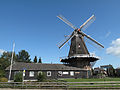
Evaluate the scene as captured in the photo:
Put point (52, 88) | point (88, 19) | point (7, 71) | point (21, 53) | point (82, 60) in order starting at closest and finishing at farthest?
point (52, 88)
point (7, 71)
point (82, 60)
point (88, 19)
point (21, 53)

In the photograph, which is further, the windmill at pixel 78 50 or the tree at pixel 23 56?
the tree at pixel 23 56

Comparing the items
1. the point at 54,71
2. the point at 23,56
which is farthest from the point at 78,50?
the point at 23,56

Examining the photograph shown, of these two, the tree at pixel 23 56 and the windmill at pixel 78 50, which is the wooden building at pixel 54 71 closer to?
the windmill at pixel 78 50

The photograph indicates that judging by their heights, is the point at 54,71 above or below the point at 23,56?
below

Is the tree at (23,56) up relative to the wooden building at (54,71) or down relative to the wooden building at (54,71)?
up

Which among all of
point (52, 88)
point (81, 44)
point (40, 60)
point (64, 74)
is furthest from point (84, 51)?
point (40, 60)

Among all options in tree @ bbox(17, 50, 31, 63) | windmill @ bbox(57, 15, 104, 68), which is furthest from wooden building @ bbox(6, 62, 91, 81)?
tree @ bbox(17, 50, 31, 63)

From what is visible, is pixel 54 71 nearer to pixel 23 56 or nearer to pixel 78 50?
pixel 78 50

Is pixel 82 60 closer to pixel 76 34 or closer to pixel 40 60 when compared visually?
pixel 76 34

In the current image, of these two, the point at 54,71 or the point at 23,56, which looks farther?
the point at 23,56

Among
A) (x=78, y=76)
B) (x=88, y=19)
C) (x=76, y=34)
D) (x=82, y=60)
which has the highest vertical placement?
(x=88, y=19)

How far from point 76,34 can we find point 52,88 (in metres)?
23.0

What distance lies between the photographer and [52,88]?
11.7 meters

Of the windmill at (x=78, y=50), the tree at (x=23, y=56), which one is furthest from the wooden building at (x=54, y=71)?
the tree at (x=23, y=56)
